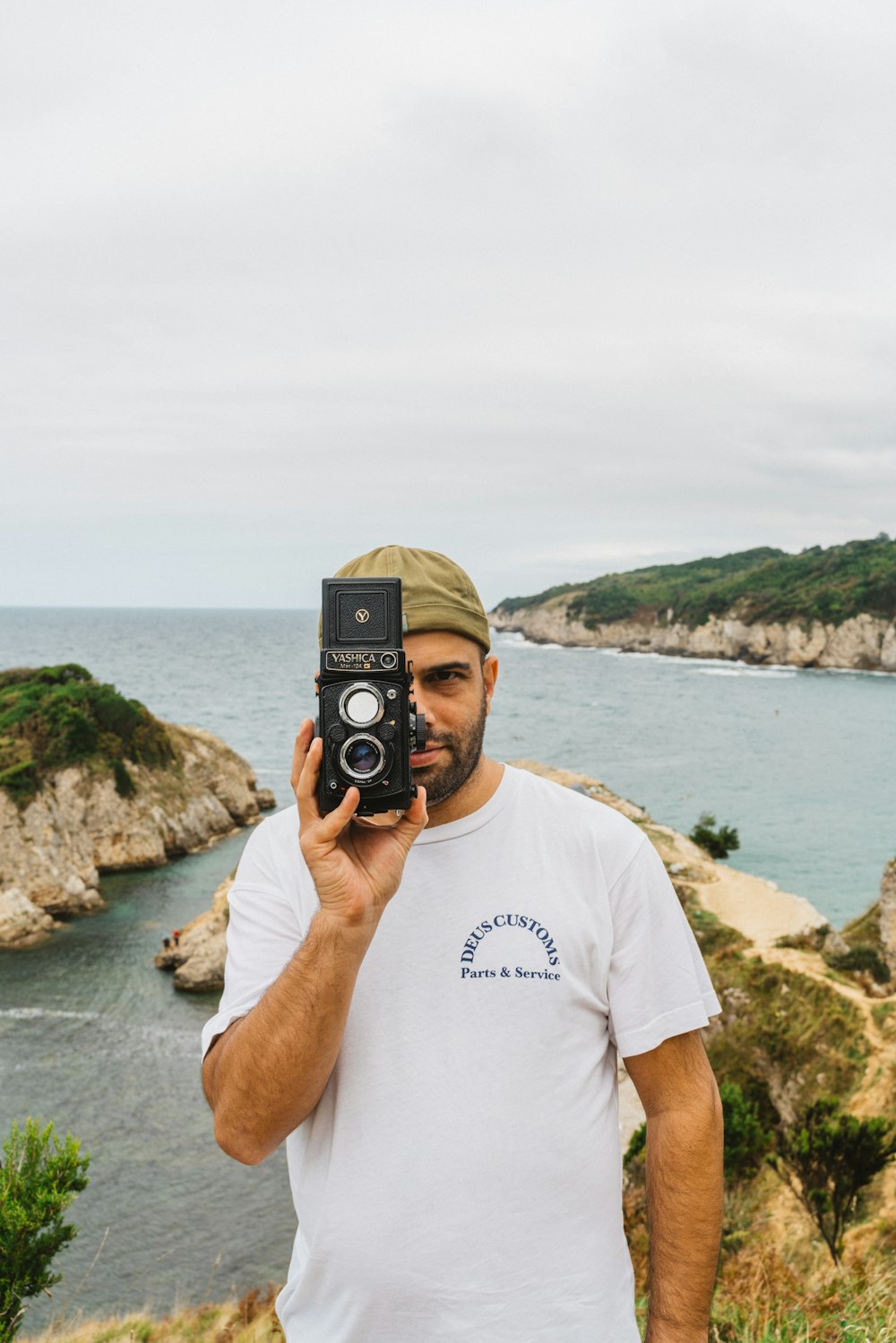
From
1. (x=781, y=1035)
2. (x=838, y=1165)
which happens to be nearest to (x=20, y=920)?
(x=781, y=1035)

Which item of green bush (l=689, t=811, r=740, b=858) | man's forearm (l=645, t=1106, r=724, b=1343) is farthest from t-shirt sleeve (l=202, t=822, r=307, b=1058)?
green bush (l=689, t=811, r=740, b=858)

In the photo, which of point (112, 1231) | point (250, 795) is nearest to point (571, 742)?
point (250, 795)

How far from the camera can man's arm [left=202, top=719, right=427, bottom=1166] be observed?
2.04m

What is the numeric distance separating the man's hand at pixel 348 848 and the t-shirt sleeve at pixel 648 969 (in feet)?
1.87

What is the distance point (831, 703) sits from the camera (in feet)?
309

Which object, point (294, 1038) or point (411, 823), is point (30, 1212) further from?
point (411, 823)

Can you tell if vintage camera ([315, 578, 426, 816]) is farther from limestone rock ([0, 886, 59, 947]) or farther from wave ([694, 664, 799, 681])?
wave ([694, 664, 799, 681])

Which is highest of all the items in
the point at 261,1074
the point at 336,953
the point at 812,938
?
the point at 336,953

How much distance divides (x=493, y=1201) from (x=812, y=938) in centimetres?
2327

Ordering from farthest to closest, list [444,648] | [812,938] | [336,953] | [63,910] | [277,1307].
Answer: [63,910], [812,938], [444,648], [277,1307], [336,953]

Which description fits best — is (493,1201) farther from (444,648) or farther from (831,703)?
(831,703)

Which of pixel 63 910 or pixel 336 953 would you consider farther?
pixel 63 910

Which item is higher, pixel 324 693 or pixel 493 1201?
pixel 324 693

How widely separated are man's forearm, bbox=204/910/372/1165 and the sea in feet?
33.1
